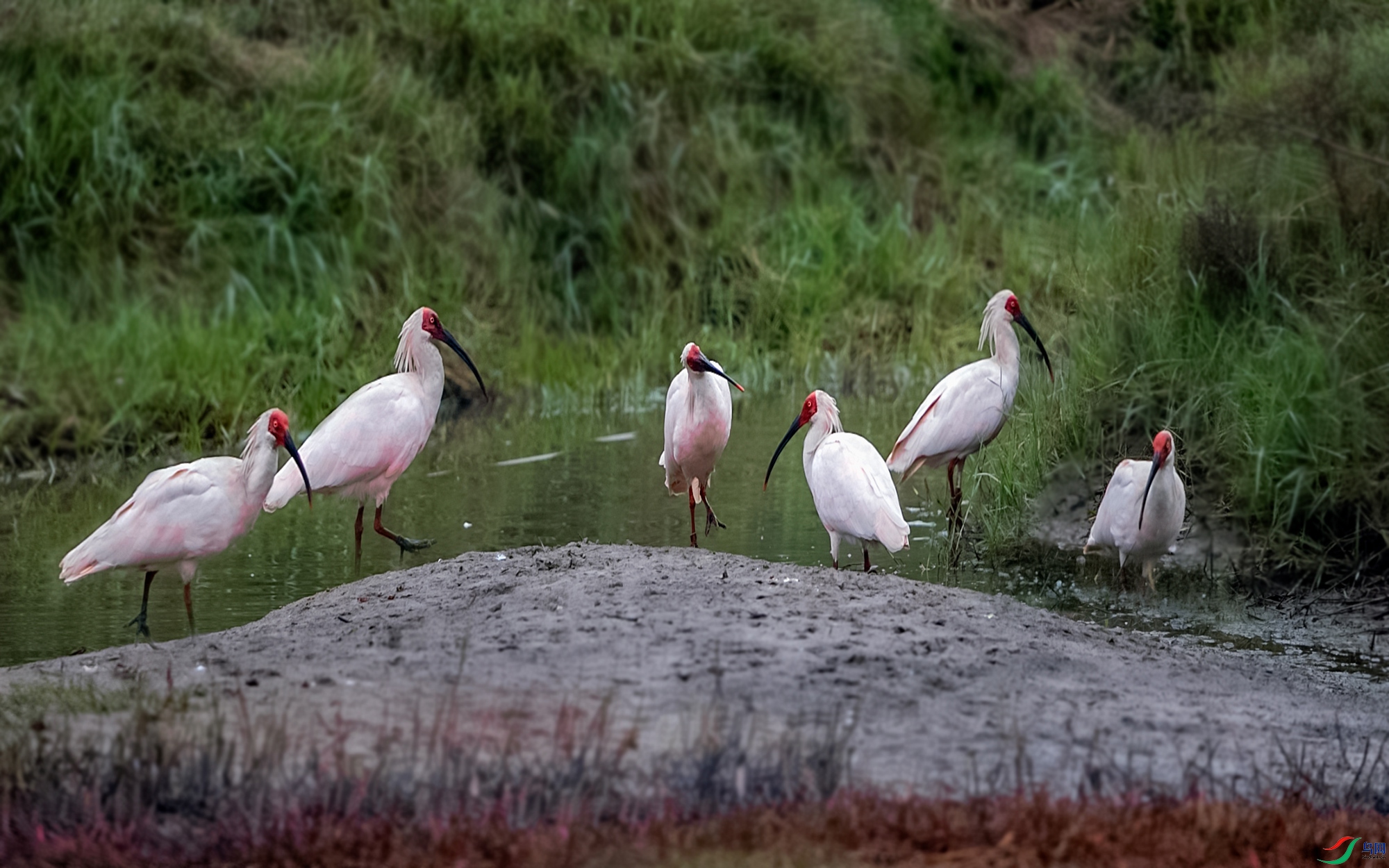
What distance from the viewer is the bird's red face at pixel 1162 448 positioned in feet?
23.3

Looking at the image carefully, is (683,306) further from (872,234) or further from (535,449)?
(535,449)

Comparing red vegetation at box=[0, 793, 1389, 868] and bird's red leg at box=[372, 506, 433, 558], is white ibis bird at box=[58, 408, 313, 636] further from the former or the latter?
red vegetation at box=[0, 793, 1389, 868]

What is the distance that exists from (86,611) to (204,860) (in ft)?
13.8

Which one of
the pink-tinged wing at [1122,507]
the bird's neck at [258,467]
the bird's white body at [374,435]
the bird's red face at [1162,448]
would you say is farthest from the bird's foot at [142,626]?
the bird's red face at [1162,448]

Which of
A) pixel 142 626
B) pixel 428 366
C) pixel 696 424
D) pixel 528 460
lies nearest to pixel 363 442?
pixel 428 366

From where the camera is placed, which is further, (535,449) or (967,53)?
(967,53)

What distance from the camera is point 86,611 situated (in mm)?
7570

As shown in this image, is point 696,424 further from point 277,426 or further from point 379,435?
point 277,426

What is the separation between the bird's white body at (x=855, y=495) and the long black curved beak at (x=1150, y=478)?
1.00 m

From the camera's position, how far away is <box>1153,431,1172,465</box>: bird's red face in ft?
23.3

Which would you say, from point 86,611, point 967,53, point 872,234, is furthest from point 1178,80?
point 86,611

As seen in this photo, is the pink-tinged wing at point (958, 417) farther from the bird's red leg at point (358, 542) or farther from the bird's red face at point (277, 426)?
the bird's red face at point (277, 426)

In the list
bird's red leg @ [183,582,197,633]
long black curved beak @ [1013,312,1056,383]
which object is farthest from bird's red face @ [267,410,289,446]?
long black curved beak @ [1013,312,1056,383]

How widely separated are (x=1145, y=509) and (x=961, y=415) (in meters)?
1.48
